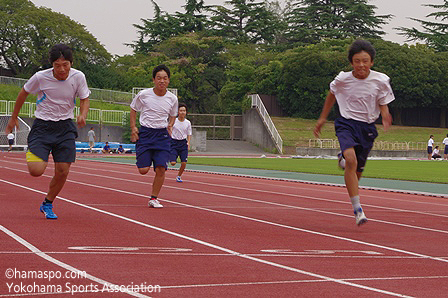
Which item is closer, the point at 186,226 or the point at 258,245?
the point at 258,245

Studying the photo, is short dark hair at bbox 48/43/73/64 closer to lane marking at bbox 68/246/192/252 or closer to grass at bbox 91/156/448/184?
lane marking at bbox 68/246/192/252

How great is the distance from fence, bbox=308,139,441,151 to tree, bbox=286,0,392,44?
23887 mm

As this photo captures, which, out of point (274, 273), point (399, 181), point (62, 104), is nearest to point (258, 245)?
point (274, 273)

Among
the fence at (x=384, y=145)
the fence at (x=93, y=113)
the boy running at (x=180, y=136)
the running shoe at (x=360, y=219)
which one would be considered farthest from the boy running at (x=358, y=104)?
the fence at (x=384, y=145)

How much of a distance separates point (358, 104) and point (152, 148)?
11.2ft

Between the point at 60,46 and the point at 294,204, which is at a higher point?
the point at 60,46

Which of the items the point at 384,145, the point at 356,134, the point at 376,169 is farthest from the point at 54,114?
the point at 384,145

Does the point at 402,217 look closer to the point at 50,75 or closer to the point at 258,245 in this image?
the point at 258,245

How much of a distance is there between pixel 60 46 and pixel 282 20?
78.3 m

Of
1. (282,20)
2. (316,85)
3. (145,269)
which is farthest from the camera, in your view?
(282,20)

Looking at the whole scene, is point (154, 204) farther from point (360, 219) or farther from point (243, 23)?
point (243, 23)

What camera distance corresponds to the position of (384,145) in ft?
192

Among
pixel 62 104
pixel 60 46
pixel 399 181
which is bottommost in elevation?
pixel 399 181

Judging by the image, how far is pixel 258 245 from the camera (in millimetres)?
7531
